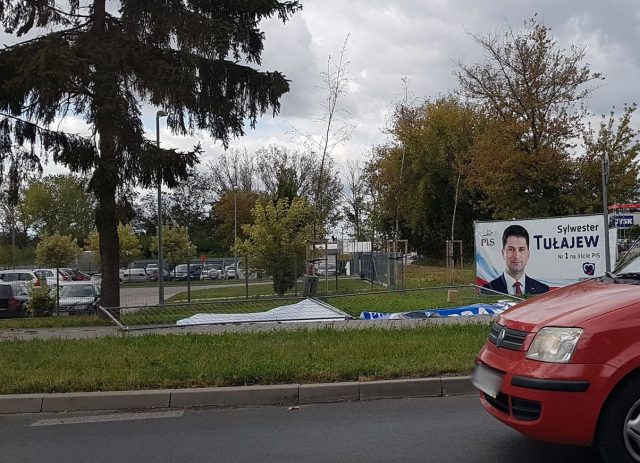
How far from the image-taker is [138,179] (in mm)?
15570

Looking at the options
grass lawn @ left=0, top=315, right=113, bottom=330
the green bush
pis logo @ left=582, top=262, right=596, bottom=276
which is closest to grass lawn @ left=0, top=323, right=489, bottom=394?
grass lawn @ left=0, top=315, right=113, bottom=330

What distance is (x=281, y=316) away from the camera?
13477 millimetres

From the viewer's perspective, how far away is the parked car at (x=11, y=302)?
20.3 meters

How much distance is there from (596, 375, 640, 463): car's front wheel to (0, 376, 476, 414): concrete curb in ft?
10.3

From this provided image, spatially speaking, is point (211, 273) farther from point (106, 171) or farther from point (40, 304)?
point (106, 171)

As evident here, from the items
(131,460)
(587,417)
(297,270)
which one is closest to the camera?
(587,417)

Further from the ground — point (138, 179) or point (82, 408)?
point (138, 179)

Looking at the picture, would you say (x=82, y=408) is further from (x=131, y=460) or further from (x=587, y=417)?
(x=587, y=417)

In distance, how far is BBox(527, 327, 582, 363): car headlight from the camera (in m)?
3.86

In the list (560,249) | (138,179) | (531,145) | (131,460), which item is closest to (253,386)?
(131,460)

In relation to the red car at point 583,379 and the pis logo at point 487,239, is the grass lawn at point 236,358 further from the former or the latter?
the pis logo at point 487,239

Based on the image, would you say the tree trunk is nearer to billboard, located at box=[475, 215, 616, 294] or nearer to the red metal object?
billboard, located at box=[475, 215, 616, 294]

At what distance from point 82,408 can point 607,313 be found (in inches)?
216

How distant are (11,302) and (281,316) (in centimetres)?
1160
